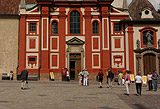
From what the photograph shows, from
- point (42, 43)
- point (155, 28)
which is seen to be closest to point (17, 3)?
point (42, 43)

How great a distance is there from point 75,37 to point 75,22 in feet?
7.25

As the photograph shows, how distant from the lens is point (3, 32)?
110 feet

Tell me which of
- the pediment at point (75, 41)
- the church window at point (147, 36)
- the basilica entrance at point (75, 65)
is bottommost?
the basilica entrance at point (75, 65)

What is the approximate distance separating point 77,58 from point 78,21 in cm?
520

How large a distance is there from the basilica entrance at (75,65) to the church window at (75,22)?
336 cm

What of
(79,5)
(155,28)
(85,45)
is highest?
(79,5)

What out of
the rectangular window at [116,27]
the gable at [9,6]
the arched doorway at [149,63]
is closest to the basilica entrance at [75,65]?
the rectangular window at [116,27]

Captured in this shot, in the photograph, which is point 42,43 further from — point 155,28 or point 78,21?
point 155,28

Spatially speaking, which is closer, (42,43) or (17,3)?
(42,43)

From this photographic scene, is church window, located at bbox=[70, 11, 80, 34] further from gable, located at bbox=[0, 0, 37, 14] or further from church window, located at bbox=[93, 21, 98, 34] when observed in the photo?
gable, located at bbox=[0, 0, 37, 14]

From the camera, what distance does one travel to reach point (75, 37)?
32.6 metres

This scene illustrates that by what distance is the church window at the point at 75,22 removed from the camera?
3297cm

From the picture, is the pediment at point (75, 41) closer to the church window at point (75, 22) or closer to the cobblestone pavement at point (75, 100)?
the church window at point (75, 22)

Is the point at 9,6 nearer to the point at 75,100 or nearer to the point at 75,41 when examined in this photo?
the point at 75,41
